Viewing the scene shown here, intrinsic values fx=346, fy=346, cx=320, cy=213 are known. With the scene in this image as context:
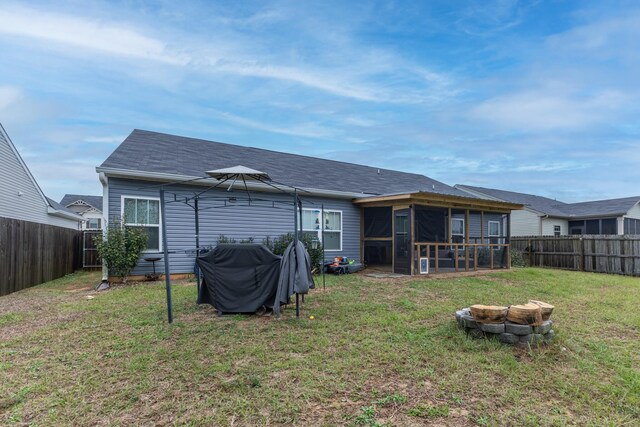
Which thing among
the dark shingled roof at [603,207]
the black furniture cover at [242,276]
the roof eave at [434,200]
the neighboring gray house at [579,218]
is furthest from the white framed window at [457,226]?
the black furniture cover at [242,276]

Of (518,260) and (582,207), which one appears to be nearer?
(518,260)

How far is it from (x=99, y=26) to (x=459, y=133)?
1728 centimetres

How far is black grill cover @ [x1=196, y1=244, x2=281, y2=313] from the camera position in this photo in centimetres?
532

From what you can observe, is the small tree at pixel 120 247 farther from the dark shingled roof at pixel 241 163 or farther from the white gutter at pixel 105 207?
the dark shingled roof at pixel 241 163

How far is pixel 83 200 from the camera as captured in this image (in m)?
29.7

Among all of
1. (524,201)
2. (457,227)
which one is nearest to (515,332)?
(457,227)

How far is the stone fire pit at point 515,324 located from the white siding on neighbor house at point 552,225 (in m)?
18.5

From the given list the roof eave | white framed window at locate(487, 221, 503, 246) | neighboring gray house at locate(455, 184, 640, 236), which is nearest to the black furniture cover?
the roof eave

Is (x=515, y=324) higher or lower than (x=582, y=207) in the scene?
lower

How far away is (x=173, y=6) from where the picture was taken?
828 cm

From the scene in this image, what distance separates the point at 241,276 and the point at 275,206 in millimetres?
5041

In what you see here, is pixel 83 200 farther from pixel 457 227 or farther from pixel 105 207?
pixel 457 227

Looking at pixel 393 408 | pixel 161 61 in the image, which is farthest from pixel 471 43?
pixel 393 408

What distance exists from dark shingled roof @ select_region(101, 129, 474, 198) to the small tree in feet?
4.97
